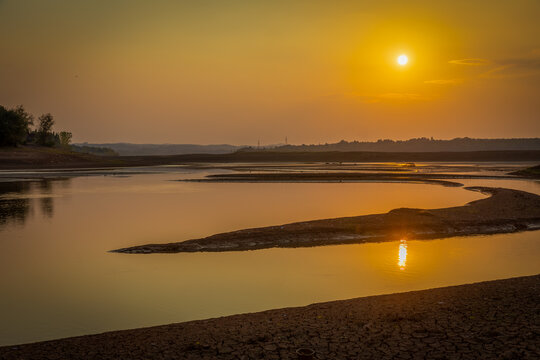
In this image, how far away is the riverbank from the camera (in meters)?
18.1

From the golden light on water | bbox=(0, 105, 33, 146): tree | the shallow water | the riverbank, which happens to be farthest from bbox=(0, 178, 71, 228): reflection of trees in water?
bbox=(0, 105, 33, 146): tree

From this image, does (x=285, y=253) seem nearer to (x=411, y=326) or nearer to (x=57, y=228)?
(x=411, y=326)

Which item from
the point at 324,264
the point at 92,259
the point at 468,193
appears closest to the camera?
the point at 324,264

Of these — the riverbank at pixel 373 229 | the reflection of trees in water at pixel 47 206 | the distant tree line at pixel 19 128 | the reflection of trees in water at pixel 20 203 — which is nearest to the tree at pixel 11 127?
the distant tree line at pixel 19 128

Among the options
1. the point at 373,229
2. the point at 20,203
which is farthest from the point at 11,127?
the point at 373,229

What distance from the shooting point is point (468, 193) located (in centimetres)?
3959

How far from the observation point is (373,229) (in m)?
21.1

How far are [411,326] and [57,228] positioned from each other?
62.0 ft

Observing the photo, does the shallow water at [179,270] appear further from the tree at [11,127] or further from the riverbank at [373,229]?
the tree at [11,127]

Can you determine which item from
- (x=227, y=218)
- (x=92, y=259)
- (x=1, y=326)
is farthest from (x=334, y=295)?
(x=227, y=218)

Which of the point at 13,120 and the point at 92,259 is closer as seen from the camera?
the point at 92,259

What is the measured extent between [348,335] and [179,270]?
710 centimetres

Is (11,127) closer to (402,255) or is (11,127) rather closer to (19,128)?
(19,128)

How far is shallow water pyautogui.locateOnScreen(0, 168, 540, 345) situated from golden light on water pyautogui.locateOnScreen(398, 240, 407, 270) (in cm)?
8
